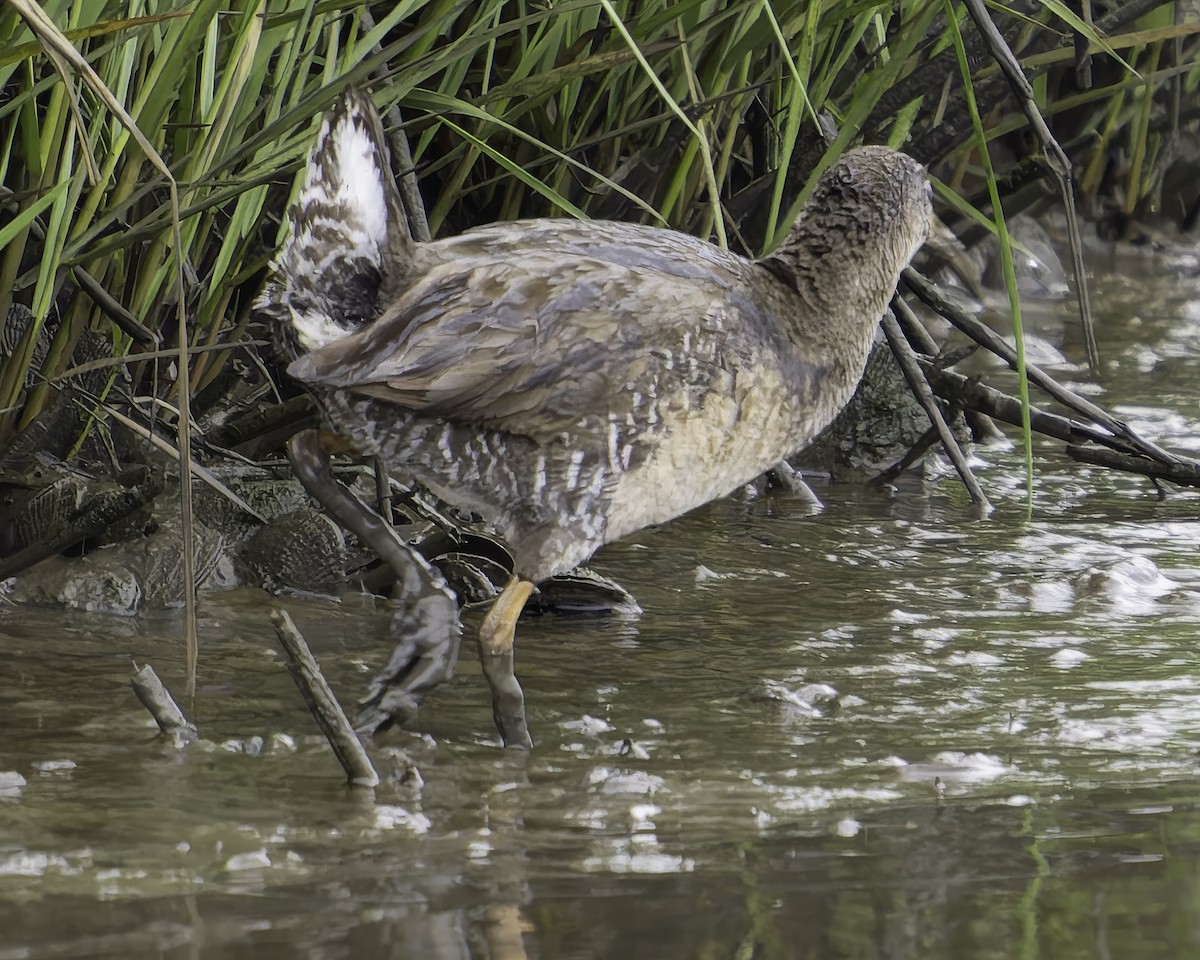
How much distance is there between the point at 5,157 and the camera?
10.6 ft

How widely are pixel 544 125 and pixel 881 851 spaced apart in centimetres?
235

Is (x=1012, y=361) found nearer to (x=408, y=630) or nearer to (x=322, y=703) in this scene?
(x=408, y=630)

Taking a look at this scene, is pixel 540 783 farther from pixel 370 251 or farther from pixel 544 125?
pixel 544 125

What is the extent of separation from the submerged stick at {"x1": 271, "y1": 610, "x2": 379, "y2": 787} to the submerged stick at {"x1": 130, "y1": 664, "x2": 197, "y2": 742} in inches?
12.5

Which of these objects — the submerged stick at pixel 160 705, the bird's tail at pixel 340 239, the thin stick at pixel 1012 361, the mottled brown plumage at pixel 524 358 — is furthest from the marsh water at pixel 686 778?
the bird's tail at pixel 340 239

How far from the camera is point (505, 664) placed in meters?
3.11

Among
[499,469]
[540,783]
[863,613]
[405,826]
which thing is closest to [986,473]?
[863,613]

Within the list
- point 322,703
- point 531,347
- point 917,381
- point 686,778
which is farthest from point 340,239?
point 917,381

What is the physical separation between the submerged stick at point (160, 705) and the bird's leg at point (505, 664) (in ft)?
1.74

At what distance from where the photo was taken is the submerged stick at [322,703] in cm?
247

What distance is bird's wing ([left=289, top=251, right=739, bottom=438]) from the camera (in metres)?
3.07

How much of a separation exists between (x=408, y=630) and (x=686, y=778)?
60 centimetres

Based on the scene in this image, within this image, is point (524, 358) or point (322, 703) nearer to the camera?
point (322, 703)

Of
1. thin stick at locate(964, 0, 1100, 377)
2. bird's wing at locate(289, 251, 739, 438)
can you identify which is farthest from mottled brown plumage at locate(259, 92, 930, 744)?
thin stick at locate(964, 0, 1100, 377)
